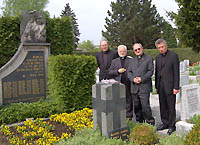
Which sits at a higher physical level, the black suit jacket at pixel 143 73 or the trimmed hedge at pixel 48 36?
the trimmed hedge at pixel 48 36

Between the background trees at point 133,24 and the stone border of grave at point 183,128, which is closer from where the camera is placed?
the stone border of grave at point 183,128

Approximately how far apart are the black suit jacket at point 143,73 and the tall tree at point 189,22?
8.16m

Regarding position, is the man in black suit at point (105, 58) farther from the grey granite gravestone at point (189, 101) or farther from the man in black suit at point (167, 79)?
the grey granite gravestone at point (189, 101)

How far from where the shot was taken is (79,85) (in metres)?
5.81

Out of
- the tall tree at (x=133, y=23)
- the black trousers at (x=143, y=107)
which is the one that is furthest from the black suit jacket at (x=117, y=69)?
the tall tree at (x=133, y=23)

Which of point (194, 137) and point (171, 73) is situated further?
point (171, 73)

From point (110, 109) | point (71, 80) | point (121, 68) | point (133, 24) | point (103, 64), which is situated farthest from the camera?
point (133, 24)

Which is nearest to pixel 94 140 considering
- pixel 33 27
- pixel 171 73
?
pixel 171 73

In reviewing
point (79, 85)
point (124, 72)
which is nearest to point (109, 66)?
point (124, 72)

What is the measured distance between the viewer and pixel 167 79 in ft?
13.3

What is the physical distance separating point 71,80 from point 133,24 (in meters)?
25.7

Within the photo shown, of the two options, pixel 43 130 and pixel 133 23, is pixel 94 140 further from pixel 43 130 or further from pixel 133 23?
pixel 133 23

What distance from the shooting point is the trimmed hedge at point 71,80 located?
5.61m

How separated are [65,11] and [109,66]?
43.3 m
